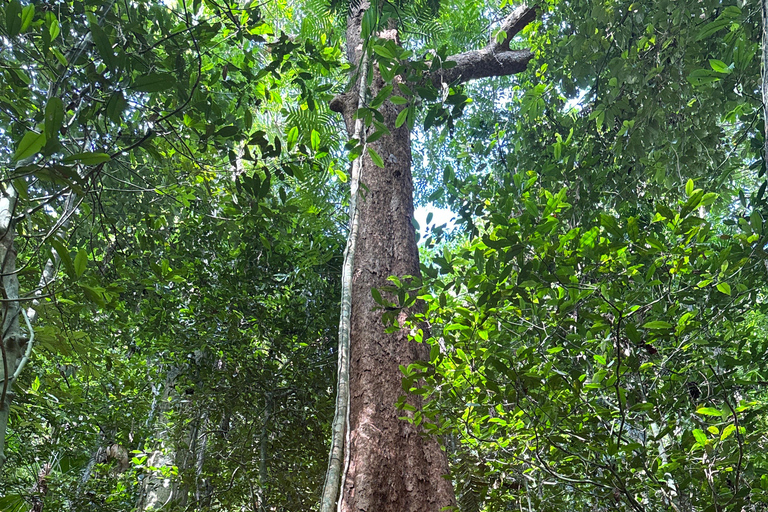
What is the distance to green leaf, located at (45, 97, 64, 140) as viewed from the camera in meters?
1.03

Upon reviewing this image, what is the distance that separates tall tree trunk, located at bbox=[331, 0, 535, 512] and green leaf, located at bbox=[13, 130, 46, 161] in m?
0.79

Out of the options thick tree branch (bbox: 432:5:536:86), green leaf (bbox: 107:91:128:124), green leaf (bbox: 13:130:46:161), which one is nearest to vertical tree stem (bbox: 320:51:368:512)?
green leaf (bbox: 107:91:128:124)

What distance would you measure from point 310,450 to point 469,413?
2109 millimetres

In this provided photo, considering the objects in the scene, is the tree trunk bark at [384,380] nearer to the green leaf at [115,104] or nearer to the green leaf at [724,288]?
the green leaf at [115,104]

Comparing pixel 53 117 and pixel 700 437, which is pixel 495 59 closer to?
pixel 700 437

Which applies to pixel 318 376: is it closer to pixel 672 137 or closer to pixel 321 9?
pixel 672 137

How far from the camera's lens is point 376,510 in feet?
6.01

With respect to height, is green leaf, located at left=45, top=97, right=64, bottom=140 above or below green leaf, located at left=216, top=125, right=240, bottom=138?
below

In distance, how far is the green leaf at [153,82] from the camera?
4.32 ft

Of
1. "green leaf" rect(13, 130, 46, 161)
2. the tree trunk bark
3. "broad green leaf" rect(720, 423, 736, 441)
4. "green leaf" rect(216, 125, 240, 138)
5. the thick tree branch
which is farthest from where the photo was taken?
the thick tree branch

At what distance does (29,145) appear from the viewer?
997mm

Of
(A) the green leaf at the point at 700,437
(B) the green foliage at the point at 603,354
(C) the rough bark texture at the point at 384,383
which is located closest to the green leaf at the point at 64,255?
(C) the rough bark texture at the point at 384,383

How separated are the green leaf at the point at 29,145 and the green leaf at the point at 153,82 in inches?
15.6

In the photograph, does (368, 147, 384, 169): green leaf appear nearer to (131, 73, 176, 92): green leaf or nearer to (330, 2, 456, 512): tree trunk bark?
(330, 2, 456, 512): tree trunk bark
